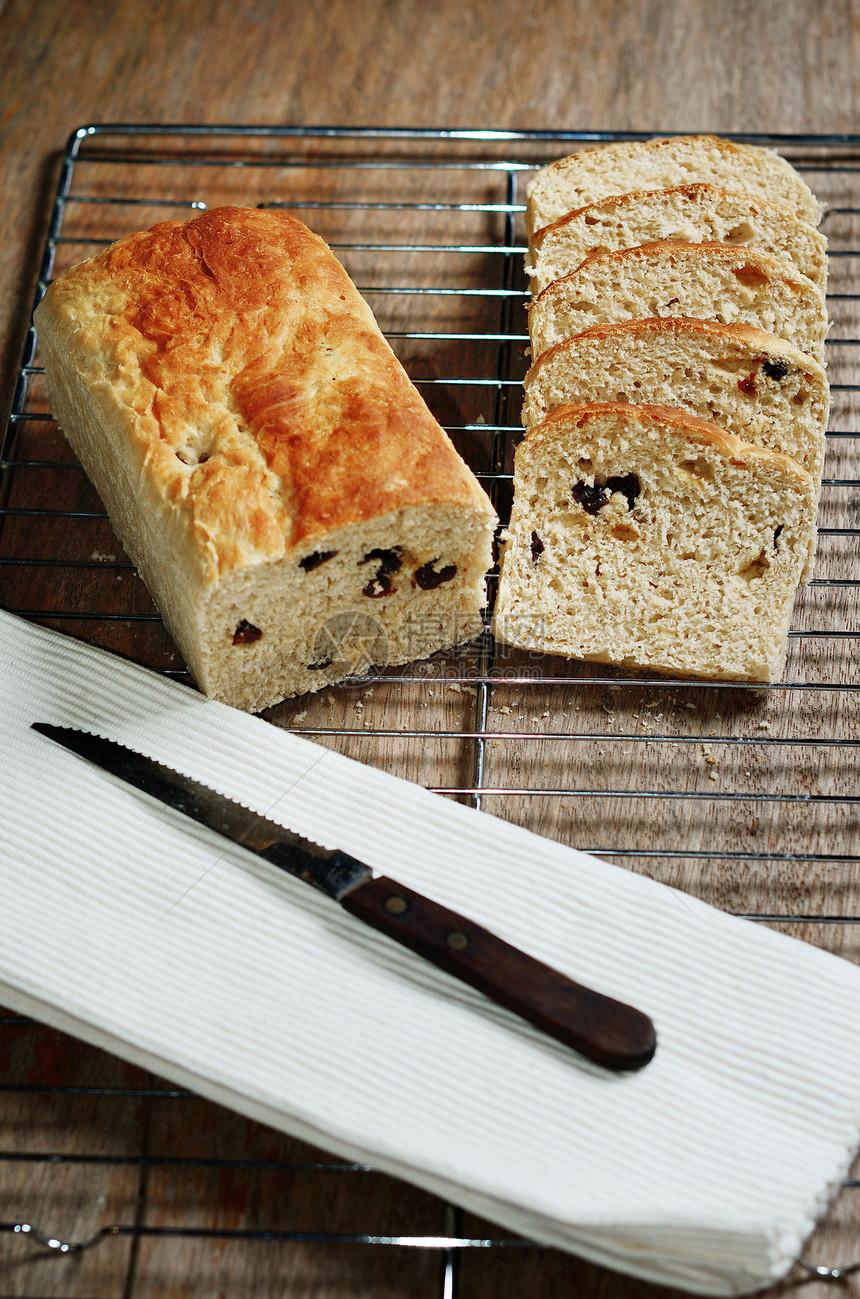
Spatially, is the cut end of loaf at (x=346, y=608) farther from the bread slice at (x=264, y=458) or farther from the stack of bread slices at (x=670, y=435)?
the stack of bread slices at (x=670, y=435)

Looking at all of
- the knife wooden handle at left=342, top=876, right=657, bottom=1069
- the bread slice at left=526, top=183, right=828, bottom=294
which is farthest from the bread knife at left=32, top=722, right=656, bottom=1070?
the bread slice at left=526, top=183, right=828, bottom=294

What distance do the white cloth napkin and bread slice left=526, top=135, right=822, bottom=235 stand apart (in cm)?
214

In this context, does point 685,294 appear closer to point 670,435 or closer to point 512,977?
point 670,435

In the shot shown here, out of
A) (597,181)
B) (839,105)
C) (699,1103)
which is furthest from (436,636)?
(839,105)

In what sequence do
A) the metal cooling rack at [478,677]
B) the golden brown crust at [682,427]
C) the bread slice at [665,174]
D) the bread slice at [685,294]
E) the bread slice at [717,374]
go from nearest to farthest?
the metal cooling rack at [478,677]
the golden brown crust at [682,427]
the bread slice at [717,374]
the bread slice at [685,294]
the bread slice at [665,174]

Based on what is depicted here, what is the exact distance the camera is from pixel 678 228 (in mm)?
3602

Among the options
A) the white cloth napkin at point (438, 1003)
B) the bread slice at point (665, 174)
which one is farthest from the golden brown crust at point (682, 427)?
the white cloth napkin at point (438, 1003)

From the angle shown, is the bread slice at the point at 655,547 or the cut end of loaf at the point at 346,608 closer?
the cut end of loaf at the point at 346,608

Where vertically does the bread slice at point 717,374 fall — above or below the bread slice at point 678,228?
below

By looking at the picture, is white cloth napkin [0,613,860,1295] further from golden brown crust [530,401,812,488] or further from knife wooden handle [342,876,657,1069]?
golden brown crust [530,401,812,488]

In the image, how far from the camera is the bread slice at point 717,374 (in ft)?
10.7

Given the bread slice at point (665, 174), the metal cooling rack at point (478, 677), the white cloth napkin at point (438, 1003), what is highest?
the bread slice at point (665, 174)

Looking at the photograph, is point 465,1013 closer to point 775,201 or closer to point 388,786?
point 388,786

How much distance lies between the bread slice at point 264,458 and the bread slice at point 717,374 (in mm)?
615
